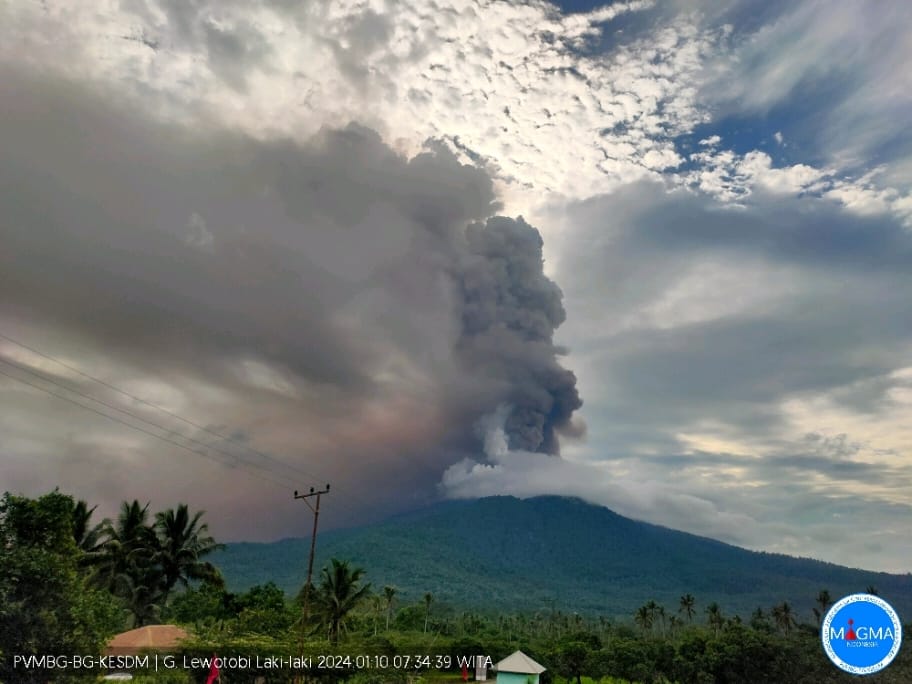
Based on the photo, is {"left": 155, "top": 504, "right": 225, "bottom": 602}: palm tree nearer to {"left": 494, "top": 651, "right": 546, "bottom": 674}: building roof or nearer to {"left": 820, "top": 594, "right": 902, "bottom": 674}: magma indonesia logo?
{"left": 494, "top": 651, "right": 546, "bottom": 674}: building roof

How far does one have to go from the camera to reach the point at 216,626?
169 feet

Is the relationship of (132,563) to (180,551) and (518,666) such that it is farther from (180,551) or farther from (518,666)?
(518,666)

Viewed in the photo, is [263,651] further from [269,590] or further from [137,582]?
[269,590]

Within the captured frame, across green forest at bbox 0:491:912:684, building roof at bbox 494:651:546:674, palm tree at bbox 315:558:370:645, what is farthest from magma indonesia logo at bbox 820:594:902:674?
palm tree at bbox 315:558:370:645

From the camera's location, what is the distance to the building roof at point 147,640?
128ft

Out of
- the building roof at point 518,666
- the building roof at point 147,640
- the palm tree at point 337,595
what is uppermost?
the palm tree at point 337,595

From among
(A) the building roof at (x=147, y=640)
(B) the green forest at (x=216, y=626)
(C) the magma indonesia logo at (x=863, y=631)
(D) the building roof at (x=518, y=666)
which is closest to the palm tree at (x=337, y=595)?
(B) the green forest at (x=216, y=626)

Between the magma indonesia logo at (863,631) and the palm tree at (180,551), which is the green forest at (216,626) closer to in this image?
the palm tree at (180,551)

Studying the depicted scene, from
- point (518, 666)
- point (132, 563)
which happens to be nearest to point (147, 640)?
point (132, 563)

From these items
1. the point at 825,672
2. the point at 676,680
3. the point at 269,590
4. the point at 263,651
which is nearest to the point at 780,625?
the point at 676,680

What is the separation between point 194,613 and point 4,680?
4692 cm

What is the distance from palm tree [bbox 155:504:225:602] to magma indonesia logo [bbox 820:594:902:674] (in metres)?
45.4

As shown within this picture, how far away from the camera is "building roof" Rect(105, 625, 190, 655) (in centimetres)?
3909

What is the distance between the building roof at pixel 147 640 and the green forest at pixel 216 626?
1.23 m
